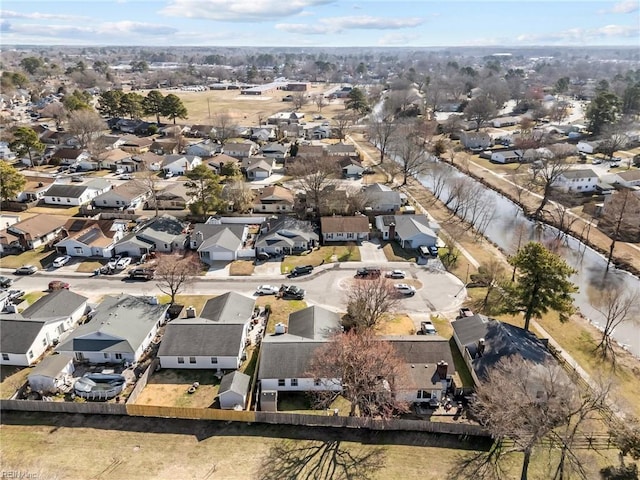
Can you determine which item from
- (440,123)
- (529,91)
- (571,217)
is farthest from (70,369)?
(529,91)

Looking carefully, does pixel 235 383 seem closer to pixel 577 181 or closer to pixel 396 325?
pixel 396 325

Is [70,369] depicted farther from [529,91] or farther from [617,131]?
[529,91]

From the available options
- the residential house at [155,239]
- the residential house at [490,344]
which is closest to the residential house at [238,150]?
the residential house at [155,239]

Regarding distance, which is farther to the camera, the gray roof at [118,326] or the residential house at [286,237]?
the residential house at [286,237]

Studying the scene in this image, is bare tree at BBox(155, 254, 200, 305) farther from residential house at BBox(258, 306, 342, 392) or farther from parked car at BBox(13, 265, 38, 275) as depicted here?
parked car at BBox(13, 265, 38, 275)

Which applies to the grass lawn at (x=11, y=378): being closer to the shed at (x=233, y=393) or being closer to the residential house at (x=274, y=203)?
the shed at (x=233, y=393)
